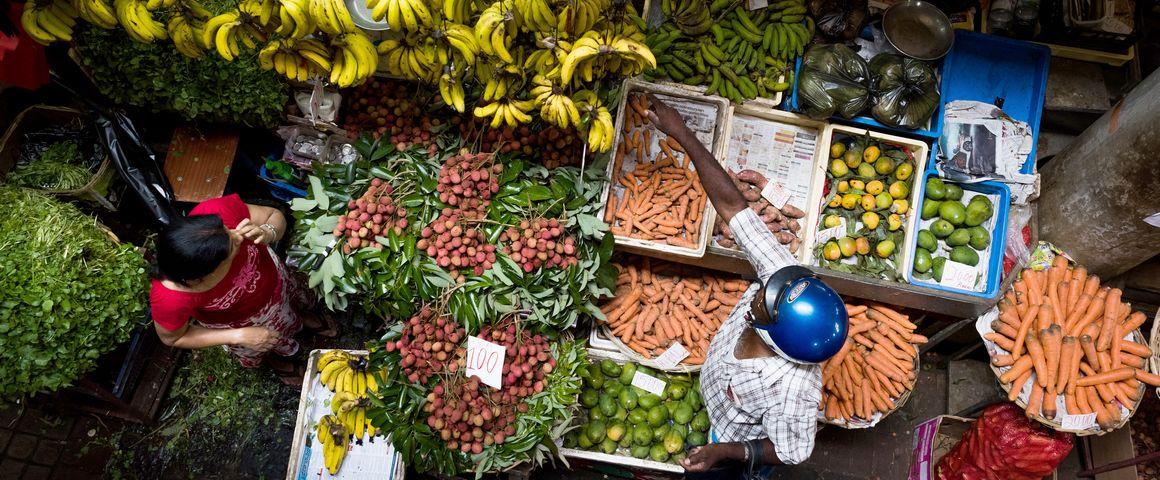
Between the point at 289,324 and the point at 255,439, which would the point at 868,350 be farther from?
the point at 255,439

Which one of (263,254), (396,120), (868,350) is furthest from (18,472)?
(868,350)

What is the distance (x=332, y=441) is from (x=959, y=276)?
3.61m

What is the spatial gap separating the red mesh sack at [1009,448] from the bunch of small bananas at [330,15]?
3.87 m

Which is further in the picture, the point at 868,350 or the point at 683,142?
the point at 868,350

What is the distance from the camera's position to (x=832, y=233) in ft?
11.5

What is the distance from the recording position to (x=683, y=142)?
2789 mm

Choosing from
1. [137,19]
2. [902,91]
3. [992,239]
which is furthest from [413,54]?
[992,239]

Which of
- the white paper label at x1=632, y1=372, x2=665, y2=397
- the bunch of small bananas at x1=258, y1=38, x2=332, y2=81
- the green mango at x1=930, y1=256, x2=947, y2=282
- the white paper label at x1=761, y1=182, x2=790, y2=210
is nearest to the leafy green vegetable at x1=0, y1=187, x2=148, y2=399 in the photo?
the bunch of small bananas at x1=258, y1=38, x2=332, y2=81

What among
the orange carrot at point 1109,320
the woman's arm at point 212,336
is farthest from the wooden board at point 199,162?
the orange carrot at point 1109,320

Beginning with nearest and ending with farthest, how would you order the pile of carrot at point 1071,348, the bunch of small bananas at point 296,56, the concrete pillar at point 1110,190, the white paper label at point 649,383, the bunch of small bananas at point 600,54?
the bunch of small bananas at point 600,54 → the bunch of small bananas at point 296,56 → the concrete pillar at point 1110,190 → the pile of carrot at point 1071,348 → the white paper label at point 649,383

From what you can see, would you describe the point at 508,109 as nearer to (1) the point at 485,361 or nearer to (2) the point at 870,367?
(1) the point at 485,361

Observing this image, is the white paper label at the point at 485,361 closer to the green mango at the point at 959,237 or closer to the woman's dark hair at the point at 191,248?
the woman's dark hair at the point at 191,248

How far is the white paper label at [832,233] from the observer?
351 cm

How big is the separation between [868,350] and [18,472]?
5214 mm
